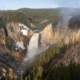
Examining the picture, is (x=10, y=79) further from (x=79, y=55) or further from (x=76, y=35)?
(x=76, y=35)

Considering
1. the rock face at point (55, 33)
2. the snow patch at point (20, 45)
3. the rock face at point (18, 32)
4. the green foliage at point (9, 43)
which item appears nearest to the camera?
the rock face at point (55, 33)

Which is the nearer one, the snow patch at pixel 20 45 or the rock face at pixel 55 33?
the rock face at pixel 55 33

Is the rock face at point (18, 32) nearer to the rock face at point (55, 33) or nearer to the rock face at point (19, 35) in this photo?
the rock face at point (19, 35)

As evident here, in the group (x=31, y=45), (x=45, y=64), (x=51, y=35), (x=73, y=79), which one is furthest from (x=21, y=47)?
(x=73, y=79)

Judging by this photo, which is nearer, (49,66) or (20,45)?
(49,66)

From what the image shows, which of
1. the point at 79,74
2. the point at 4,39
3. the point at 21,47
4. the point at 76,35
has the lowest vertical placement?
the point at 21,47

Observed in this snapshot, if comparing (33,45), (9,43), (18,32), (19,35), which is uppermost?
(18,32)

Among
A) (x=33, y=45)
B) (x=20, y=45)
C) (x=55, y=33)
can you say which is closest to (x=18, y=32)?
(x=20, y=45)

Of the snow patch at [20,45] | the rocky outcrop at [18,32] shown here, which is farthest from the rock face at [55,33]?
the snow patch at [20,45]

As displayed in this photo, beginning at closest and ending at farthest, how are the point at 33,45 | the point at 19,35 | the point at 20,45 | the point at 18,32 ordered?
the point at 20,45 < the point at 33,45 < the point at 19,35 < the point at 18,32

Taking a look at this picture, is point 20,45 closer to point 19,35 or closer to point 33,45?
point 19,35

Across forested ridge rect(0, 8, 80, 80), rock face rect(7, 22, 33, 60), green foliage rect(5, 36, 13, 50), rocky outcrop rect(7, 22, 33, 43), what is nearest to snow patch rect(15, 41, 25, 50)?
rock face rect(7, 22, 33, 60)
